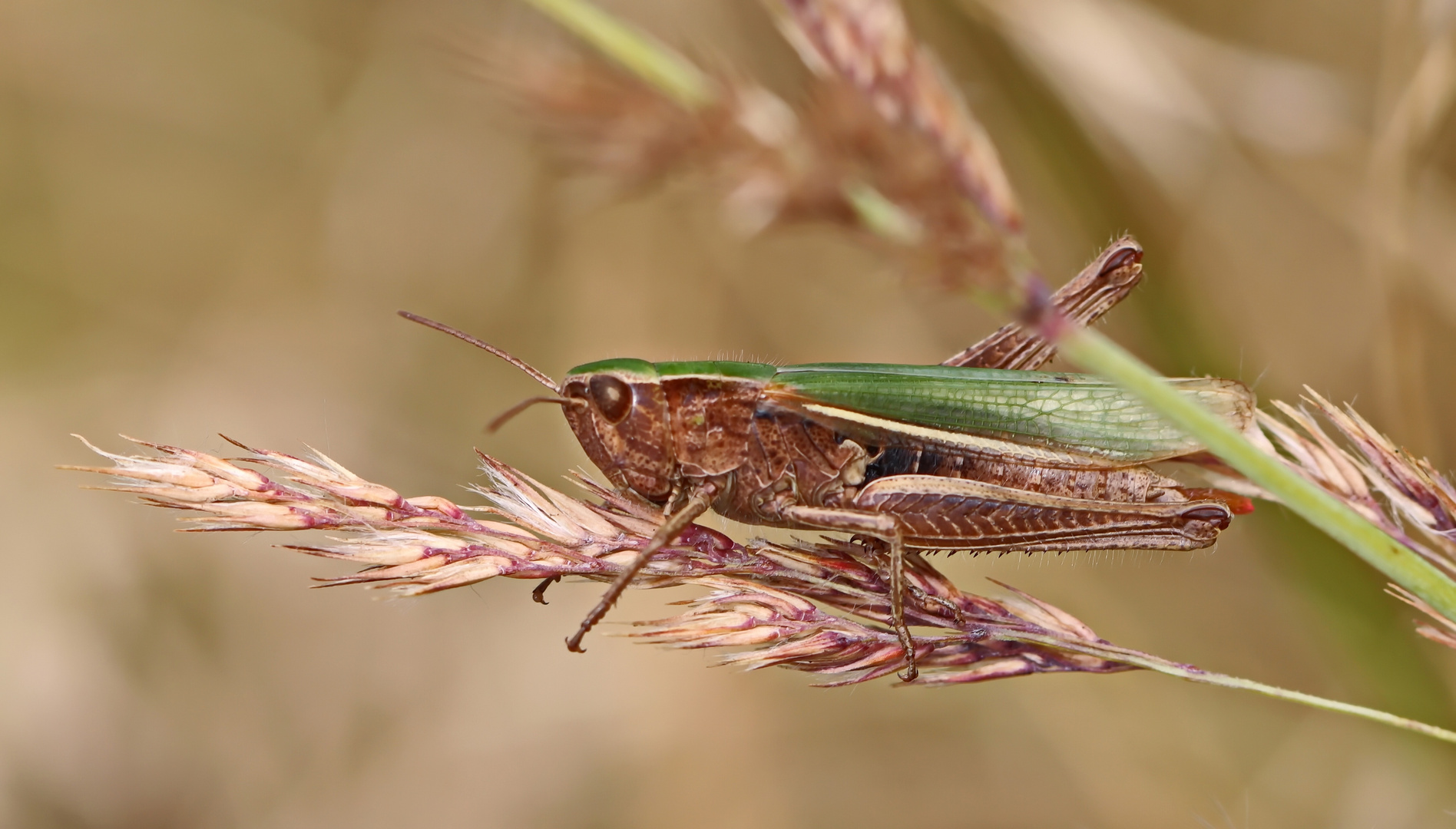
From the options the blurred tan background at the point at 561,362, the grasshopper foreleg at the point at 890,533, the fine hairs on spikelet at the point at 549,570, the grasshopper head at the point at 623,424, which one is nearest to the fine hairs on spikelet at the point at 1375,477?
the fine hairs on spikelet at the point at 549,570

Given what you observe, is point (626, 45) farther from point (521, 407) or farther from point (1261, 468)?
point (1261, 468)

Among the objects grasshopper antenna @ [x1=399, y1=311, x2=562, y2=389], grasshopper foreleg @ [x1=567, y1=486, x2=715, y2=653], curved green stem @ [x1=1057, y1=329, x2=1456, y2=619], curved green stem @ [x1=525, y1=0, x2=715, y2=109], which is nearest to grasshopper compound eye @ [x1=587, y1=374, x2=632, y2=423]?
grasshopper antenna @ [x1=399, y1=311, x2=562, y2=389]

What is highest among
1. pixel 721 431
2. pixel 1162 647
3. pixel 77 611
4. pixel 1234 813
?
pixel 721 431

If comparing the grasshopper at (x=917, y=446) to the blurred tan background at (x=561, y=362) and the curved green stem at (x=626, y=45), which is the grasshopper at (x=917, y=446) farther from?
the curved green stem at (x=626, y=45)

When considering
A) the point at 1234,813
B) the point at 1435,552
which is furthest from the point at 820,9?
the point at 1234,813

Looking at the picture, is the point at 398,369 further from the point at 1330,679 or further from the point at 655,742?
the point at 1330,679

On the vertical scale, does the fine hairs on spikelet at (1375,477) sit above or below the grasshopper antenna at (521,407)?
below
